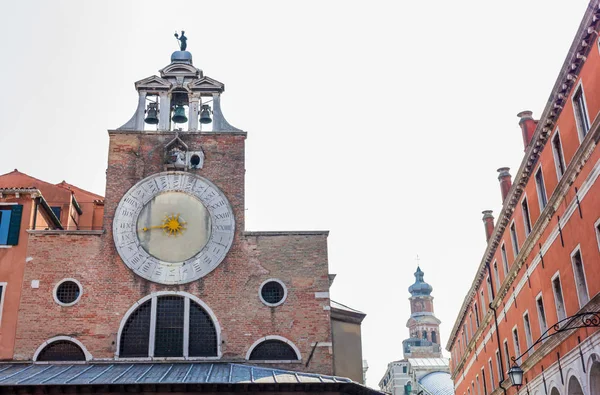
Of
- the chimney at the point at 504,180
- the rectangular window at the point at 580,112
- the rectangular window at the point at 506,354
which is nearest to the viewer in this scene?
the rectangular window at the point at 580,112

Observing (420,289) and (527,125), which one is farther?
(420,289)

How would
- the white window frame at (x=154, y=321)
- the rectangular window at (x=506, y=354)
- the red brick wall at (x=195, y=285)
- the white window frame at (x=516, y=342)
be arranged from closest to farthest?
the white window frame at (x=154, y=321) < the red brick wall at (x=195, y=285) < the white window frame at (x=516, y=342) < the rectangular window at (x=506, y=354)

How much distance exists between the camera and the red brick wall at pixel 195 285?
2223 cm

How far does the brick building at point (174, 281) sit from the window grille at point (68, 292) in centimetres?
3

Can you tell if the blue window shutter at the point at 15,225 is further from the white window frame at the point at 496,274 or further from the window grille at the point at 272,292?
the white window frame at the point at 496,274

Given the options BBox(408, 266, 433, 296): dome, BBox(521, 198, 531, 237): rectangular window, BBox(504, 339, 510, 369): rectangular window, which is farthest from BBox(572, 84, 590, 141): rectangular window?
BBox(408, 266, 433, 296): dome

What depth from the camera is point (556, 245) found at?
19406 mm

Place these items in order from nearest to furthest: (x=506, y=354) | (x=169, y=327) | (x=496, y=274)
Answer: (x=169, y=327), (x=506, y=354), (x=496, y=274)

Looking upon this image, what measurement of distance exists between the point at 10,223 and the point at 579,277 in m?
16.3

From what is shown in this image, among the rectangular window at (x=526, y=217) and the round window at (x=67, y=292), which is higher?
the rectangular window at (x=526, y=217)

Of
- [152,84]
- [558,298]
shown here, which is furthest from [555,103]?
[152,84]

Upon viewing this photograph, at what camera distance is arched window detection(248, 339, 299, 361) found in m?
22.4

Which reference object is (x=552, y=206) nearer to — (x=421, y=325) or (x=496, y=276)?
(x=496, y=276)

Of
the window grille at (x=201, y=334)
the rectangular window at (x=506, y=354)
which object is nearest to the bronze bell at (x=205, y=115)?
the window grille at (x=201, y=334)
